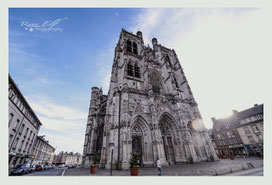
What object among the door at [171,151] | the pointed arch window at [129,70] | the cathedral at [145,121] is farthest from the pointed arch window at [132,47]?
the door at [171,151]

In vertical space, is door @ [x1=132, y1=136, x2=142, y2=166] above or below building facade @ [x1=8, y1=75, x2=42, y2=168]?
below

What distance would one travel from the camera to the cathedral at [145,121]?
1316cm

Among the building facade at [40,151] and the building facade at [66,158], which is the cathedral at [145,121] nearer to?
the building facade at [40,151]

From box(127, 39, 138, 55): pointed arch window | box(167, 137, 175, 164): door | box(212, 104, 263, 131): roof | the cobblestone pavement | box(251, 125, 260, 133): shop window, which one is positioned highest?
box(127, 39, 138, 55): pointed arch window

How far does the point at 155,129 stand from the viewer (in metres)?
14.1

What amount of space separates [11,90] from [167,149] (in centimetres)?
2370

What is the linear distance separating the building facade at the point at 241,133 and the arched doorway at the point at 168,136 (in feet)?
56.0

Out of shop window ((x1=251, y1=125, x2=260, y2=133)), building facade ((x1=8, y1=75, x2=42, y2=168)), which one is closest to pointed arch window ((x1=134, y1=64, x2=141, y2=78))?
building facade ((x1=8, y1=75, x2=42, y2=168))

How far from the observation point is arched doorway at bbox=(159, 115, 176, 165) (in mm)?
15405

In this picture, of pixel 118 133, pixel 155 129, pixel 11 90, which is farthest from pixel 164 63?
pixel 11 90

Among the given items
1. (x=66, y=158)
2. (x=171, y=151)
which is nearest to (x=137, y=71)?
(x=171, y=151)

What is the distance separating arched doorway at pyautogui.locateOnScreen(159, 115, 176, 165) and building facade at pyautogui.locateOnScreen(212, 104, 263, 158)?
672 inches

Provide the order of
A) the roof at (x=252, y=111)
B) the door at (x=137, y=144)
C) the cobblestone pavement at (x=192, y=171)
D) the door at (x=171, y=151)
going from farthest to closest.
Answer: the roof at (x=252, y=111)
the door at (x=171, y=151)
the door at (x=137, y=144)
the cobblestone pavement at (x=192, y=171)

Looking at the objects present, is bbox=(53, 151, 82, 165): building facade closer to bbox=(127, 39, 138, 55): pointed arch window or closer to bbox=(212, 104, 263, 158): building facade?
bbox=(127, 39, 138, 55): pointed arch window
